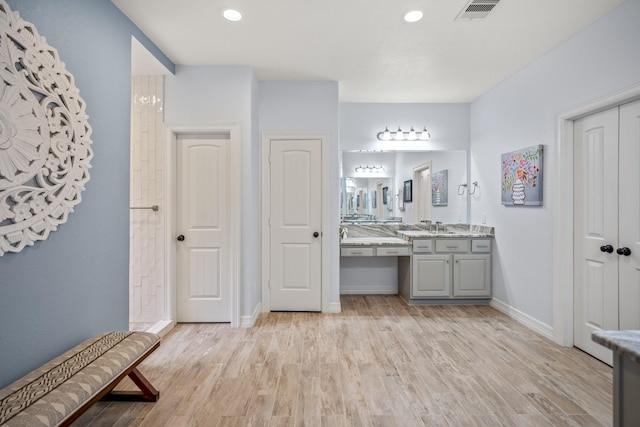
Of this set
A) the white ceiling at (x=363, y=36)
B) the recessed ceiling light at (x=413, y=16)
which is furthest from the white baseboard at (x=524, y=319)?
the recessed ceiling light at (x=413, y=16)

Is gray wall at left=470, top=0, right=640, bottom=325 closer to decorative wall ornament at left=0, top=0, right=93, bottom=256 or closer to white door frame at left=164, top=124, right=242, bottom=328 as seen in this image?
white door frame at left=164, top=124, right=242, bottom=328

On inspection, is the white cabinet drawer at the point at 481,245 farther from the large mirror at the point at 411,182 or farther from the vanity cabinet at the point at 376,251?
the vanity cabinet at the point at 376,251

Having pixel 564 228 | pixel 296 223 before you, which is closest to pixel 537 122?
pixel 564 228

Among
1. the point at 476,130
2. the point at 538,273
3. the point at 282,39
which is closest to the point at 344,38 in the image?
the point at 282,39

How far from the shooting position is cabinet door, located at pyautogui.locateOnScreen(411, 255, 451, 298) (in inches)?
162

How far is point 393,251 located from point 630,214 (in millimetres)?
2230

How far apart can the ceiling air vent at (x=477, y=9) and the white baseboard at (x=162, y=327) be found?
3678 mm

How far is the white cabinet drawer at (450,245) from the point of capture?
163 inches

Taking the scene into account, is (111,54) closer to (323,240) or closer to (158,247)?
(158,247)

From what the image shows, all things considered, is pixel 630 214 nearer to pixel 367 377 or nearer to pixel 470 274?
pixel 470 274

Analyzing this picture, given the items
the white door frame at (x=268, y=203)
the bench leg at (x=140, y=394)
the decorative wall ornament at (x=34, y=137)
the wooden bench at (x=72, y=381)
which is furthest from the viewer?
the white door frame at (x=268, y=203)

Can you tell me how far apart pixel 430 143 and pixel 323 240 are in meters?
2.15

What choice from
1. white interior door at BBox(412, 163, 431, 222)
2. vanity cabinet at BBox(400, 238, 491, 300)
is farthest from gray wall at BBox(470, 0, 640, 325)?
white interior door at BBox(412, 163, 431, 222)

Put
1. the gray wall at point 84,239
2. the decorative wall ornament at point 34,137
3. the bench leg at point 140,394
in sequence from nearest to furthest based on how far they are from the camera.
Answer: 1. the decorative wall ornament at point 34,137
2. the gray wall at point 84,239
3. the bench leg at point 140,394
